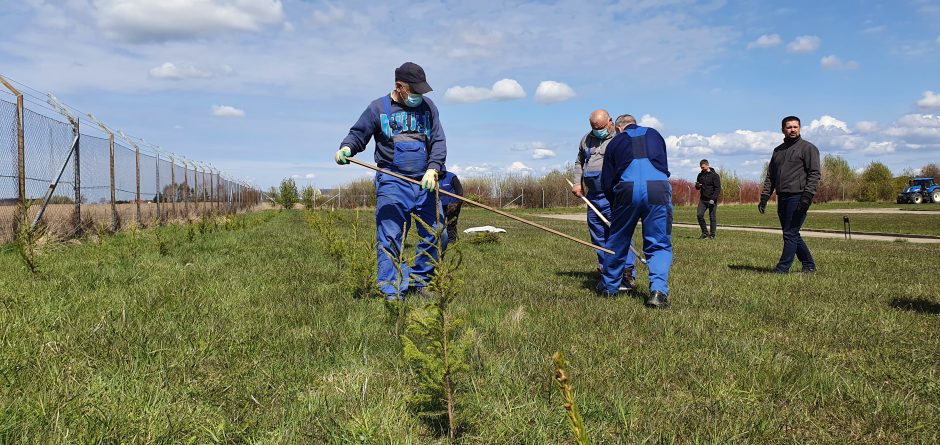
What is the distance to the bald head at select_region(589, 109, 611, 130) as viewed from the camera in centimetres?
606

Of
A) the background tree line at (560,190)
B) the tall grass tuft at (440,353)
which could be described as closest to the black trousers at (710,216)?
the tall grass tuft at (440,353)

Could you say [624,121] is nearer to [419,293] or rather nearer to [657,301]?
[657,301]

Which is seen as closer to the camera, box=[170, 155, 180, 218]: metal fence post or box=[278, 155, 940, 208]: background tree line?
box=[170, 155, 180, 218]: metal fence post

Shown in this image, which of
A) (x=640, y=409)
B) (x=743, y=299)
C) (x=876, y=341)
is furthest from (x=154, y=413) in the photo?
(x=743, y=299)

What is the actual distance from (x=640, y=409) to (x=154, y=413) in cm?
184

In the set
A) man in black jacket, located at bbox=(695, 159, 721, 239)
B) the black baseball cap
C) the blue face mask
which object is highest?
the black baseball cap

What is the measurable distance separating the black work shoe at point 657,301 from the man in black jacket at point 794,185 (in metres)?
2.97

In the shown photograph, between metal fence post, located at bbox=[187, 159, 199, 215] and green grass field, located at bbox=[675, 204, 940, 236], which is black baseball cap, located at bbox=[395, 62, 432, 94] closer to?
green grass field, located at bbox=[675, 204, 940, 236]

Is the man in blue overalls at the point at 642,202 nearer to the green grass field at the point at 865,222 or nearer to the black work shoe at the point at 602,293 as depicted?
the black work shoe at the point at 602,293

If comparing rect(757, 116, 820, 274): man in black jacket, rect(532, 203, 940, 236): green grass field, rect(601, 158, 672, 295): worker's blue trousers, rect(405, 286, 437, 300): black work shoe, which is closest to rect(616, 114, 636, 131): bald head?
rect(601, 158, 672, 295): worker's blue trousers

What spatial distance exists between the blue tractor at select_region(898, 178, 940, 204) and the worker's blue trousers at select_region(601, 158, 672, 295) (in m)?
48.1

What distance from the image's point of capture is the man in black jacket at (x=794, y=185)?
22.2 feet

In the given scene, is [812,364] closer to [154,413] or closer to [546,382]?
[546,382]

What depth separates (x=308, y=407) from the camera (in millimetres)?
2264
